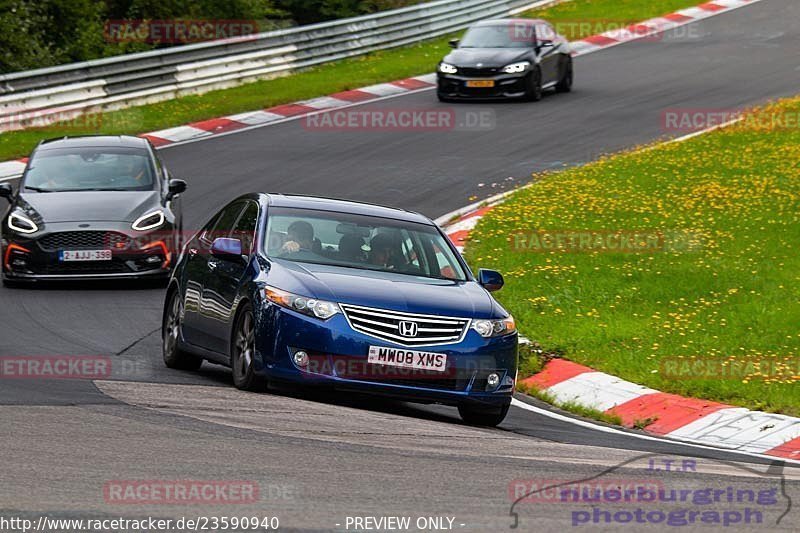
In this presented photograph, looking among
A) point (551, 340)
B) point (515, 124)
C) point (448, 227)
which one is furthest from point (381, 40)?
point (551, 340)

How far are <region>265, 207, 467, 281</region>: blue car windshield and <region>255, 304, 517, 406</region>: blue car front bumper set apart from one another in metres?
0.95

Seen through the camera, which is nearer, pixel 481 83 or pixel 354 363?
pixel 354 363

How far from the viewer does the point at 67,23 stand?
112 feet

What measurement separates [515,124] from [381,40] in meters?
9.77

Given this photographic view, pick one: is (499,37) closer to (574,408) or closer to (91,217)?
(91,217)

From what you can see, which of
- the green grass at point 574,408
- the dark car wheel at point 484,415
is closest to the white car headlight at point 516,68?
the green grass at point 574,408

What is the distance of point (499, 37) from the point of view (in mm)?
30312

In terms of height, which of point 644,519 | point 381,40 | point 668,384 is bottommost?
point 381,40

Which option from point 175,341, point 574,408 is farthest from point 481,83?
point 574,408

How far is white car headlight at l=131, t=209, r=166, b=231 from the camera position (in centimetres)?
1657

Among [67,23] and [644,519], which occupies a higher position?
[644,519]

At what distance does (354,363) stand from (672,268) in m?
6.63

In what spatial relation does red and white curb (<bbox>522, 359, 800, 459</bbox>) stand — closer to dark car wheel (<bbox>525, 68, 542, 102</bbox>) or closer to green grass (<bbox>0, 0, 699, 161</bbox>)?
green grass (<bbox>0, 0, 699, 161</bbox>)

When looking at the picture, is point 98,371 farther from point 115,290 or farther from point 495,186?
point 495,186
